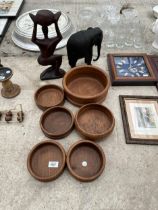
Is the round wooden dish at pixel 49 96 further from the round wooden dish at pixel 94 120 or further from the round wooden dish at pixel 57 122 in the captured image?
the round wooden dish at pixel 94 120

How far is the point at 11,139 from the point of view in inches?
52.5

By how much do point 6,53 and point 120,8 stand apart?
1287 mm

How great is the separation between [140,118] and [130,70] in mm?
431

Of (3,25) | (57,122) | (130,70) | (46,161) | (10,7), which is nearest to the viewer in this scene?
(46,161)

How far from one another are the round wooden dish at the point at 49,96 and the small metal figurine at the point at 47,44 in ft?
0.45

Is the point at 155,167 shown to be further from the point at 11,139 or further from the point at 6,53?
the point at 6,53

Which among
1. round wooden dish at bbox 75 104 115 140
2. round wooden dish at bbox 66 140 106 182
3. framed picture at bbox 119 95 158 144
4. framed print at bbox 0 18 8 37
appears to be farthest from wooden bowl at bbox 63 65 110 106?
framed print at bbox 0 18 8 37

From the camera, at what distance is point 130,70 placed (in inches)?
64.9

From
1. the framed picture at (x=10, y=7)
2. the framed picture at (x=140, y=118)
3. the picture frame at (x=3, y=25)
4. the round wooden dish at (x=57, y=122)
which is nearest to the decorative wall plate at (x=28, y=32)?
the picture frame at (x=3, y=25)

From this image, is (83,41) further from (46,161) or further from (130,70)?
(46,161)

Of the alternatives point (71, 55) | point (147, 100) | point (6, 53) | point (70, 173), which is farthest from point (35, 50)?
point (70, 173)

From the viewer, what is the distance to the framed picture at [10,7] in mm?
2203

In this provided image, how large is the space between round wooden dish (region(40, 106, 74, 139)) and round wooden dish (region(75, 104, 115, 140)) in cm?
7

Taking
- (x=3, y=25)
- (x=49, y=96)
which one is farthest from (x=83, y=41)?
(x=3, y=25)
